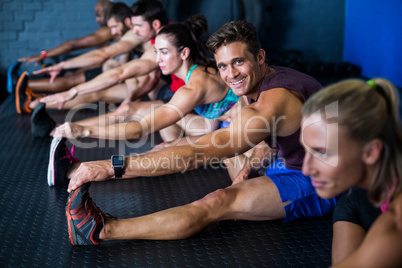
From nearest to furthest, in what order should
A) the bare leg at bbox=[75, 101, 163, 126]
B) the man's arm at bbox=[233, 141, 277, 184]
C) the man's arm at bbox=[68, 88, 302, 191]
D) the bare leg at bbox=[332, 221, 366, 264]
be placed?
the bare leg at bbox=[332, 221, 366, 264], the man's arm at bbox=[68, 88, 302, 191], the man's arm at bbox=[233, 141, 277, 184], the bare leg at bbox=[75, 101, 163, 126]

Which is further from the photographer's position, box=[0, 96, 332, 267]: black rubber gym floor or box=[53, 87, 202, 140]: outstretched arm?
box=[53, 87, 202, 140]: outstretched arm

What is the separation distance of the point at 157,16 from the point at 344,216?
2687mm

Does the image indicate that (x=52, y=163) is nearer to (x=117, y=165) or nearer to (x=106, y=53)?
(x=117, y=165)

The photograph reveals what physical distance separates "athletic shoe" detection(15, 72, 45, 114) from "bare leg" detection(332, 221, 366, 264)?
3662mm

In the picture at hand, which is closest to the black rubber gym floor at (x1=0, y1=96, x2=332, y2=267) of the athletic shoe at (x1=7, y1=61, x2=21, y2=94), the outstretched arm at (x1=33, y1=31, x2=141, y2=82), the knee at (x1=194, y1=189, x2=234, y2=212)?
the knee at (x1=194, y1=189, x2=234, y2=212)

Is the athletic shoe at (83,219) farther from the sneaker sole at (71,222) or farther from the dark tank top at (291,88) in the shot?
the dark tank top at (291,88)

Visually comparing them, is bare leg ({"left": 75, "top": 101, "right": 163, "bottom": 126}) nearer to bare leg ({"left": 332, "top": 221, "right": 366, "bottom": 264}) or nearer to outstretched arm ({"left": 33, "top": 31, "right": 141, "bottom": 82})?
outstretched arm ({"left": 33, "top": 31, "right": 141, "bottom": 82})

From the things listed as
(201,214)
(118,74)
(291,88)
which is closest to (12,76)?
(118,74)

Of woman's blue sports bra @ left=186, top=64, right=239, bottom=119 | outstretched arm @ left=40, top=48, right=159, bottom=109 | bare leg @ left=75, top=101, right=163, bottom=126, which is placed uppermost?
outstretched arm @ left=40, top=48, right=159, bottom=109

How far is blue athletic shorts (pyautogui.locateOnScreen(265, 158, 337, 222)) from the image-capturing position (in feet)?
6.84

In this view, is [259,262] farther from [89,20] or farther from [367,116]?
[89,20]

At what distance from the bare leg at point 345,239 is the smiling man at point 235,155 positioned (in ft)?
1.54

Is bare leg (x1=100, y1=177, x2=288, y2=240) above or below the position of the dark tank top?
below

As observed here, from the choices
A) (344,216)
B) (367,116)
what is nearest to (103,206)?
(344,216)
